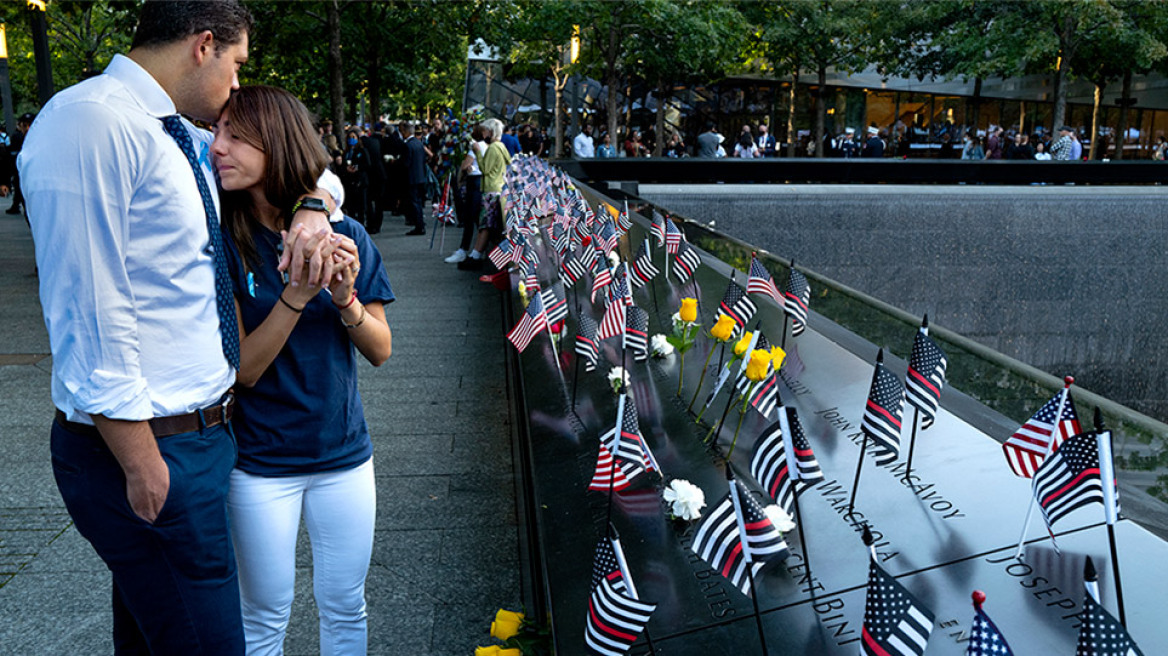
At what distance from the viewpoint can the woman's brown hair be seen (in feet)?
7.49

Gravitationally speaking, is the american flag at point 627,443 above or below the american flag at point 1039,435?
below

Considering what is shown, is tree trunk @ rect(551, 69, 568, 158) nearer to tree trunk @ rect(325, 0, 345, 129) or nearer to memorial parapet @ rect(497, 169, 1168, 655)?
tree trunk @ rect(325, 0, 345, 129)

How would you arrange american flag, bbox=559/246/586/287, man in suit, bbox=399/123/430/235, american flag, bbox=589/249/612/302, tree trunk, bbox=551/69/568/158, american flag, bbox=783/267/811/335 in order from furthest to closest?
tree trunk, bbox=551/69/568/158 → man in suit, bbox=399/123/430/235 → american flag, bbox=559/246/586/287 → american flag, bbox=589/249/612/302 → american flag, bbox=783/267/811/335

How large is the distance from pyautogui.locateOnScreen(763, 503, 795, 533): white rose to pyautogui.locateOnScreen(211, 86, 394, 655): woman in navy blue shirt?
117cm

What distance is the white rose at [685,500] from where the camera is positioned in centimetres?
297

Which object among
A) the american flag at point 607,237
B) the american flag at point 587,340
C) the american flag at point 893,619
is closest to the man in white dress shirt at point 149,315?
the american flag at point 893,619

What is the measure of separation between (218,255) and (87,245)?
0.33 m

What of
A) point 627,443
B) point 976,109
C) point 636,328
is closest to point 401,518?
point 636,328

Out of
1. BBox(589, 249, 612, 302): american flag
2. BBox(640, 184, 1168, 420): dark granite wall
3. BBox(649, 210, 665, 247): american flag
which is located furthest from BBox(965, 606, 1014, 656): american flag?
BBox(640, 184, 1168, 420): dark granite wall

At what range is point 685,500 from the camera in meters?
2.96

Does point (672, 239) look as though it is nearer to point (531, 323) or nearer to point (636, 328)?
point (531, 323)

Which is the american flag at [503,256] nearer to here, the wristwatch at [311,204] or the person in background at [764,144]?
the wristwatch at [311,204]

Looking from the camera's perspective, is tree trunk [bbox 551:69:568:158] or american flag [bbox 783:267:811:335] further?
tree trunk [bbox 551:69:568:158]

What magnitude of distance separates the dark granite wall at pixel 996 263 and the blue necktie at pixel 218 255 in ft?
39.4
